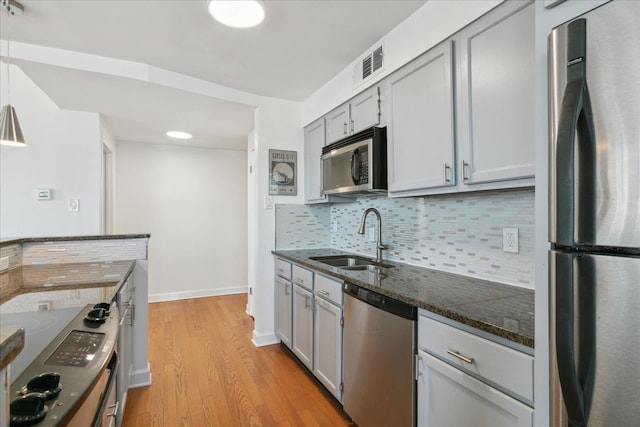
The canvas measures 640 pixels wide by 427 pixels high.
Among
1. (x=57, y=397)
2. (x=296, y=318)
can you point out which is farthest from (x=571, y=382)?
(x=296, y=318)

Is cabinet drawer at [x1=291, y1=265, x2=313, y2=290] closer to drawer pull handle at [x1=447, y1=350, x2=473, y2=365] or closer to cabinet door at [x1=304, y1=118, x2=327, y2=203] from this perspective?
cabinet door at [x1=304, y1=118, x2=327, y2=203]

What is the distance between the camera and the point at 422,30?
172 centimetres

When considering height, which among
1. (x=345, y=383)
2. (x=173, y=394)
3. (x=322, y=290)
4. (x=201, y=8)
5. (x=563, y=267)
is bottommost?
(x=173, y=394)

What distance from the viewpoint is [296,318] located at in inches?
102

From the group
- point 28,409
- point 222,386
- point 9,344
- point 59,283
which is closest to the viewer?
point 9,344

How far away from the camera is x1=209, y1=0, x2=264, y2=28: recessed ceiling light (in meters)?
1.64

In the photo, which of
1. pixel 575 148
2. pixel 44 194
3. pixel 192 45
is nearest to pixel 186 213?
pixel 44 194

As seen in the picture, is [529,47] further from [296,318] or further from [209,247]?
[209,247]

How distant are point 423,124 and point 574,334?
1272 millimetres

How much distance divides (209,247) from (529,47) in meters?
4.55

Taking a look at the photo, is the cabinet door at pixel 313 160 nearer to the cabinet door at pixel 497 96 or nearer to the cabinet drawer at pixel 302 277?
the cabinet drawer at pixel 302 277

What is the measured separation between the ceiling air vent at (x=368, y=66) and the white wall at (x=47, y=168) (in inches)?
105

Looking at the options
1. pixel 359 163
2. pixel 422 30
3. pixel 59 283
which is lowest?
pixel 59 283

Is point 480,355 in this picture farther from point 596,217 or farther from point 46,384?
point 46,384
